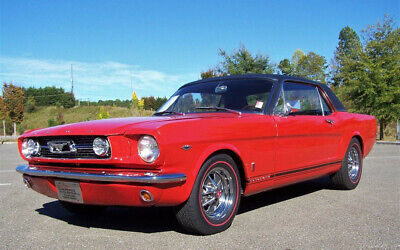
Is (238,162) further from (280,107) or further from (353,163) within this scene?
(353,163)

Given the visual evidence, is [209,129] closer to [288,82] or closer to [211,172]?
[211,172]

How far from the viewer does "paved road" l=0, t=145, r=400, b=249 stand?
3127 mm

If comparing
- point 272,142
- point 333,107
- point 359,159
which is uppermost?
point 333,107

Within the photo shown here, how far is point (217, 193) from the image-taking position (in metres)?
3.47

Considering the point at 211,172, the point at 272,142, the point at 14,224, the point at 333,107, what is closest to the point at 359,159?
the point at 333,107

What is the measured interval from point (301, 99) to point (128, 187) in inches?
109

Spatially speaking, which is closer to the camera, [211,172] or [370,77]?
[211,172]

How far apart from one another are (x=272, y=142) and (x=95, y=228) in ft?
6.56

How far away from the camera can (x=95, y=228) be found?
3.67 m

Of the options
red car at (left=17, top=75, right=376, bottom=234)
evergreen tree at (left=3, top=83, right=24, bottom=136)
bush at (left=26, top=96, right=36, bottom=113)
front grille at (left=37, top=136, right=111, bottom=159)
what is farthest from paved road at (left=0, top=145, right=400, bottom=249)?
bush at (left=26, top=96, right=36, bottom=113)

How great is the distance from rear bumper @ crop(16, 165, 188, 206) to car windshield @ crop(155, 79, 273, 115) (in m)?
1.45

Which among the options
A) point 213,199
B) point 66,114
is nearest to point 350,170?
point 213,199

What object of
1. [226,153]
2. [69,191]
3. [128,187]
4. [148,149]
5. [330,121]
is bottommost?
[69,191]

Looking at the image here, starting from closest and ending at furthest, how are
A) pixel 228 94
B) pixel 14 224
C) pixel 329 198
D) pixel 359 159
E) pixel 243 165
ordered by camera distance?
pixel 243 165 → pixel 14 224 → pixel 228 94 → pixel 329 198 → pixel 359 159
